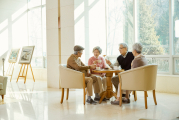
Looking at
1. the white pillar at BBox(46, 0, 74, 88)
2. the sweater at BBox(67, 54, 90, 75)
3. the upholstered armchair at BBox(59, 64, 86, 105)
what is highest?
the white pillar at BBox(46, 0, 74, 88)

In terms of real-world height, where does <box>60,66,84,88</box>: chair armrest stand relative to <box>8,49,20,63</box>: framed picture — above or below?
below

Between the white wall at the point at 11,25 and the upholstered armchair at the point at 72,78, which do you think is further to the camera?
the white wall at the point at 11,25

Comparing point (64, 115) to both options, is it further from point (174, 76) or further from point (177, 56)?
point (177, 56)

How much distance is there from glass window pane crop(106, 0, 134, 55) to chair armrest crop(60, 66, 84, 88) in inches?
124

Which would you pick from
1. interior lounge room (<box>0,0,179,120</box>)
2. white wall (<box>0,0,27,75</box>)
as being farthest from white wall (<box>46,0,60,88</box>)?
white wall (<box>0,0,27,75</box>)

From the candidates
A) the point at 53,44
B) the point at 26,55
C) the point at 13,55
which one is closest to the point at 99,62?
the point at 53,44

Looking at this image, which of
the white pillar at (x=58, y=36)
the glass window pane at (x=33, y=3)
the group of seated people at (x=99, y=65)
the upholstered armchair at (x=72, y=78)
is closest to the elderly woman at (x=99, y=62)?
the group of seated people at (x=99, y=65)

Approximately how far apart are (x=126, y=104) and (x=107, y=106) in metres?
0.47

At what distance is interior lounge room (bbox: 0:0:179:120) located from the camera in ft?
14.1

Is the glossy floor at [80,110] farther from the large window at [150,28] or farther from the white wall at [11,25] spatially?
the white wall at [11,25]

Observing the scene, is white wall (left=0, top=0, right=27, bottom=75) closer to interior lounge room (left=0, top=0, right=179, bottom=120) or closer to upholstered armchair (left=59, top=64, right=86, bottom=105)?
interior lounge room (left=0, top=0, right=179, bottom=120)

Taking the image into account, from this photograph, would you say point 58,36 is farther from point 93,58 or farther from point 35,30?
point 35,30

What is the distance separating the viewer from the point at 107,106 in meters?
4.57

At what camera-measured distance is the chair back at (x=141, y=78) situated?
13.9 ft
